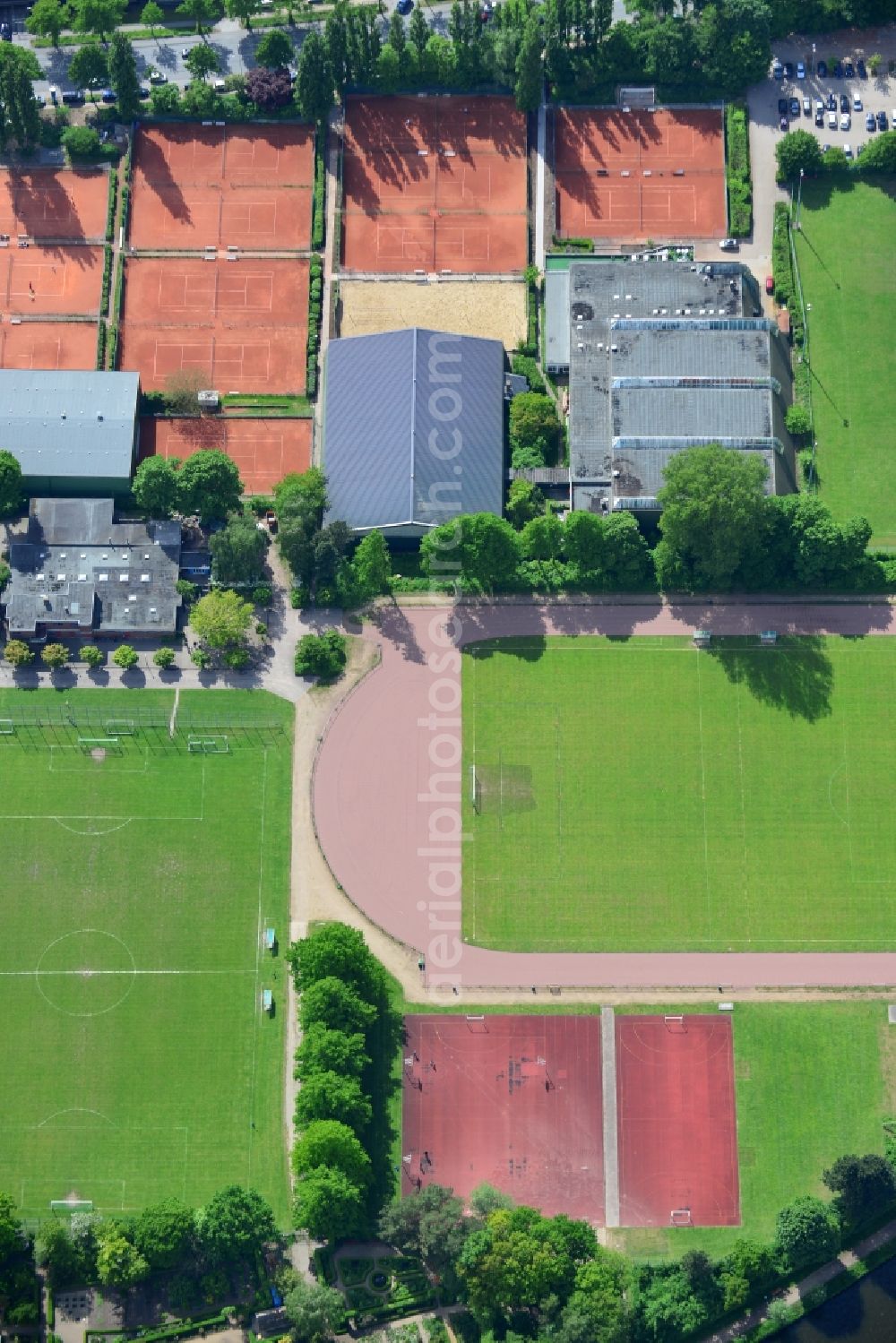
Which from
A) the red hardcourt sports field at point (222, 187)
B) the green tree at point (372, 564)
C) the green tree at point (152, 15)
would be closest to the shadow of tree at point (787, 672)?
the green tree at point (372, 564)

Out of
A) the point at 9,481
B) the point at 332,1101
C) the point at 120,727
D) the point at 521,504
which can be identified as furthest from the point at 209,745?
the point at 521,504

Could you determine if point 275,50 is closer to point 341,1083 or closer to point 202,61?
point 202,61

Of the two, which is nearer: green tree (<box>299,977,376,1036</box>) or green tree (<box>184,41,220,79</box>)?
green tree (<box>299,977,376,1036</box>)

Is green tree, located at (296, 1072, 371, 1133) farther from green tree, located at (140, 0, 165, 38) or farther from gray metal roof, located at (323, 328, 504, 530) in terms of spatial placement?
green tree, located at (140, 0, 165, 38)

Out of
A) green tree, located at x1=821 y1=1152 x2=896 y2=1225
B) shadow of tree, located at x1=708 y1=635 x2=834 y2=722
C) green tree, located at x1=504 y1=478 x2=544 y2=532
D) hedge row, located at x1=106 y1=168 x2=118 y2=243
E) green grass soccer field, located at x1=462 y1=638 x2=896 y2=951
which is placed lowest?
green tree, located at x1=821 y1=1152 x2=896 y2=1225

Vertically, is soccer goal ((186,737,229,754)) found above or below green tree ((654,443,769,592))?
below

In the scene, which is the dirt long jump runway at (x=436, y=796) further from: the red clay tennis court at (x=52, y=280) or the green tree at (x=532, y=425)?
the red clay tennis court at (x=52, y=280)

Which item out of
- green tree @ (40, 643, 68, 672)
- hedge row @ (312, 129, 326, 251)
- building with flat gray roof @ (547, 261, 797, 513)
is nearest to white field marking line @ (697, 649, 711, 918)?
building with flat gray roof @ (547, 261, 797, 513)

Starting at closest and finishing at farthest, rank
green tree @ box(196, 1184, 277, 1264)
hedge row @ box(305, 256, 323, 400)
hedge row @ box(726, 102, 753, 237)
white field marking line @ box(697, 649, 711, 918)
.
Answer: green tree @ box(196, 1184, 277, 1264), white field marking line @ box(697, 649, 711, 918), hedge row @ box(305, 256, 323, 400), hedge row @ box(726, 102, 753, 237)
